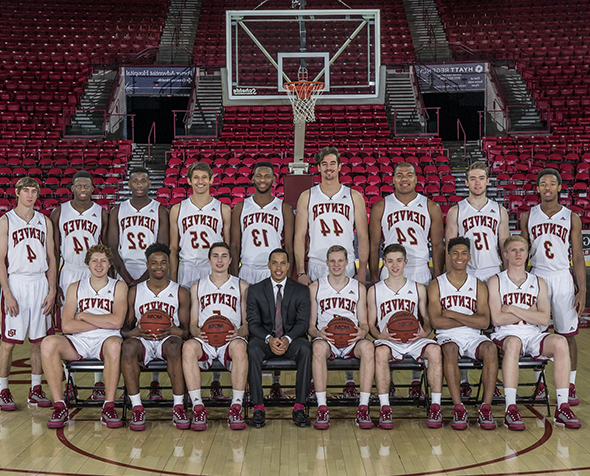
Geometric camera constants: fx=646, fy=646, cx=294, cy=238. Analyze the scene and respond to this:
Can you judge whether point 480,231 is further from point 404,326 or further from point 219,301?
point 219,301

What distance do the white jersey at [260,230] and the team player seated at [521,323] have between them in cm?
180

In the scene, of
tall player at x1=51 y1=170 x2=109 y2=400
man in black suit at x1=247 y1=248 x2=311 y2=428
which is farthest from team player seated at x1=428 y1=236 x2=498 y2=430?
tall player at x1=51 y1=170 x2=109 y2=400

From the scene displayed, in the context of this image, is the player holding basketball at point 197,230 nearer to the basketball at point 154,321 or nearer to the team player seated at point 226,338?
the team player seated at point 226,338

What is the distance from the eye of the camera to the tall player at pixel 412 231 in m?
5.28

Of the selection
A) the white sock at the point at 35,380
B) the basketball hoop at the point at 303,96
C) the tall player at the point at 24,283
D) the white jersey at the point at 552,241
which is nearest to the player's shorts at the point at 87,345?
the tall player at the point at 24,283

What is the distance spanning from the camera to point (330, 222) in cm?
533

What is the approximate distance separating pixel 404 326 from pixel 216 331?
137cm

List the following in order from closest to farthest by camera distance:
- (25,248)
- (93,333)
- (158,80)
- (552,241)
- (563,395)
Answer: (563,395)
(93,333)
(25,248)
(552,241)
(158,80)

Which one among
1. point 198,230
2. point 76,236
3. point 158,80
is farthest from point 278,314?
point 158,80

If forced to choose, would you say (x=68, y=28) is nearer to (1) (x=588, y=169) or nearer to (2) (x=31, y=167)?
(2) (x=31, y=167)

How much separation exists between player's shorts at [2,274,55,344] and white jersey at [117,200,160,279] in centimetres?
72

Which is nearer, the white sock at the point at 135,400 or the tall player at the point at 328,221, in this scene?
the white sock at the point at 135,400

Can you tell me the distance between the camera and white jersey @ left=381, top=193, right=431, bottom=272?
530 centimetres

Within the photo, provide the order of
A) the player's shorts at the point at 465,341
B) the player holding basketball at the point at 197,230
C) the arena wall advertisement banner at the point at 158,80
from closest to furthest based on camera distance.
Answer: the player's shorts at the point at 465,341
the player holding basketball at the point at 197,230
the arena wall advertisement banner at the point at 158,80
